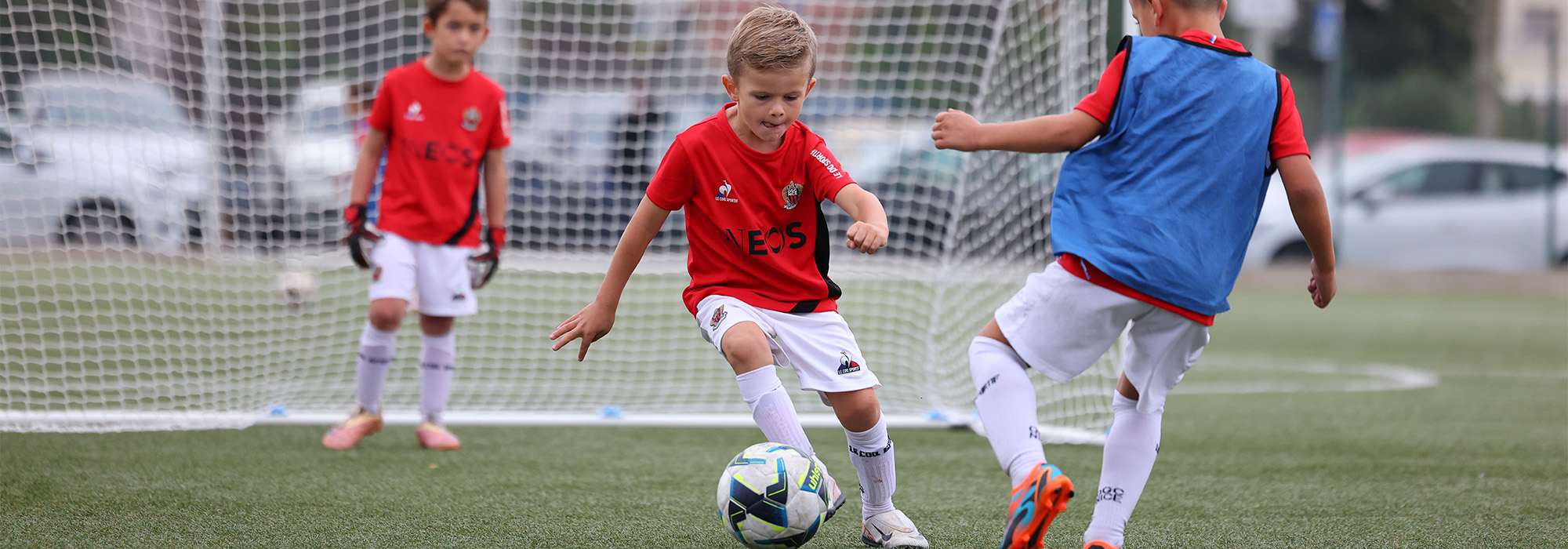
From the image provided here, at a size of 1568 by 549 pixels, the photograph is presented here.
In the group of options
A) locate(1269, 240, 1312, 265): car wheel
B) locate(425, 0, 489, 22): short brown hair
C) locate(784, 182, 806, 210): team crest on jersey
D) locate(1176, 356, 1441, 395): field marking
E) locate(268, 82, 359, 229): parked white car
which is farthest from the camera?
locate(1269, 240, 1312, 265): car wheel

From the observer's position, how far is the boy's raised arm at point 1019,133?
7.88ft

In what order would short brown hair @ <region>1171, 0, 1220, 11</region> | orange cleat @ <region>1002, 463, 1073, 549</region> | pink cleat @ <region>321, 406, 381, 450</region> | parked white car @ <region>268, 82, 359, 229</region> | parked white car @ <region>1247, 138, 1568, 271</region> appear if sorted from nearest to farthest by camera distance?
A: orange cleat @ <region>1002, 463, 1073, 549</region> → short brown hair @ <region>1171, 0, 1220, 11</region> → pink cleat @ <region>321, 406, 381, 450</region> → parked white car @ <region>268, 82, 359, 229</region> → parked white car @ <region>1247, 138, 1568, 271</region>

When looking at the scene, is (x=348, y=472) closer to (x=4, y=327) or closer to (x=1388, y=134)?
(x=4, y=327)

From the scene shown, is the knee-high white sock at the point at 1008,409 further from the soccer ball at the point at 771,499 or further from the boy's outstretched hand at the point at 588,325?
the boy's outstretched hand at the point at 588,325

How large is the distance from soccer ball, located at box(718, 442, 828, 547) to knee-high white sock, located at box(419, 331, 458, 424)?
6.61ft

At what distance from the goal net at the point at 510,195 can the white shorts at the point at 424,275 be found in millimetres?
654

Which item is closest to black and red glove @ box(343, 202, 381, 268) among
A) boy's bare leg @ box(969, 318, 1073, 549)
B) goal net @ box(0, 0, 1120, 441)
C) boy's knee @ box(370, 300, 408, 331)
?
boy's knee @ box(370, 300, 408, 331)

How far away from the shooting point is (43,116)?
516cm

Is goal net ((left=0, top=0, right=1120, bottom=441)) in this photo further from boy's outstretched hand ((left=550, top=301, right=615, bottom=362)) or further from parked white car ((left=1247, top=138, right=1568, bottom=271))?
parked white car ((left=1247, top=138, right=1568, bottom=271))

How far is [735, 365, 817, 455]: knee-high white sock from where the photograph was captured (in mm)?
2715

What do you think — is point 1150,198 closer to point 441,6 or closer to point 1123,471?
point 1123,471

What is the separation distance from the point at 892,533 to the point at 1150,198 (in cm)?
97

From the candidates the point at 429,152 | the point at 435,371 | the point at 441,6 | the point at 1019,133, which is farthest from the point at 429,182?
the point at 1019,133

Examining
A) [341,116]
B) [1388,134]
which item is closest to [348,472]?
[341,116]
